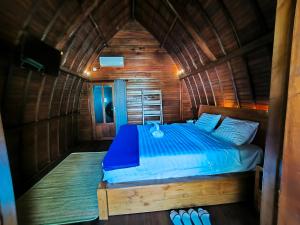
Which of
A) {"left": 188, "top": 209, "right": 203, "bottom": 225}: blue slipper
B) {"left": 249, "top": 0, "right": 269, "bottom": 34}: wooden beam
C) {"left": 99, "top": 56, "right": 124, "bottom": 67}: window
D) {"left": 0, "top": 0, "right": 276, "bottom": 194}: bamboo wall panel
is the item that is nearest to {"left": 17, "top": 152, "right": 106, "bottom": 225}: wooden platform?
{"left": 0, "top": 0, "right": 276, "bottom": 194}: bamboo wall panel

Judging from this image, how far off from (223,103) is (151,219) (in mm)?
2757

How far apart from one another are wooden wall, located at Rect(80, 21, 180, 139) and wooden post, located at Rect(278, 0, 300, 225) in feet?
16.4

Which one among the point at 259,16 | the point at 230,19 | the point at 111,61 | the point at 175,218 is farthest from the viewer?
the point at 111,61

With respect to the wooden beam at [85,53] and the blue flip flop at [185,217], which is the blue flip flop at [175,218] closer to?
the blue flip flop at [185,217]

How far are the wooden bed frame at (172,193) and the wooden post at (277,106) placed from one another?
1100 millimetres

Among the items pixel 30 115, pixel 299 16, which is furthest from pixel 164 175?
pixel 30 115

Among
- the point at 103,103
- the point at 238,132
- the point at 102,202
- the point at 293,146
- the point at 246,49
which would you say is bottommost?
the point at 102,202

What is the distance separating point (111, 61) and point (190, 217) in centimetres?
485

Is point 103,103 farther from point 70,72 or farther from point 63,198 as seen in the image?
point 63,198

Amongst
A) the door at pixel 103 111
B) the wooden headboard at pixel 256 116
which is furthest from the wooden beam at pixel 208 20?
the door at pixel 103 111

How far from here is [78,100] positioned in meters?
5.30

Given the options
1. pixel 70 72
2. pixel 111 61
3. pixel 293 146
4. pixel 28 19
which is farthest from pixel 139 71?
pixel 293 146

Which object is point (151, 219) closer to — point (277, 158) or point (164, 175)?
point (164, 175)

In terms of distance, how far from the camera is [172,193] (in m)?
1.92
